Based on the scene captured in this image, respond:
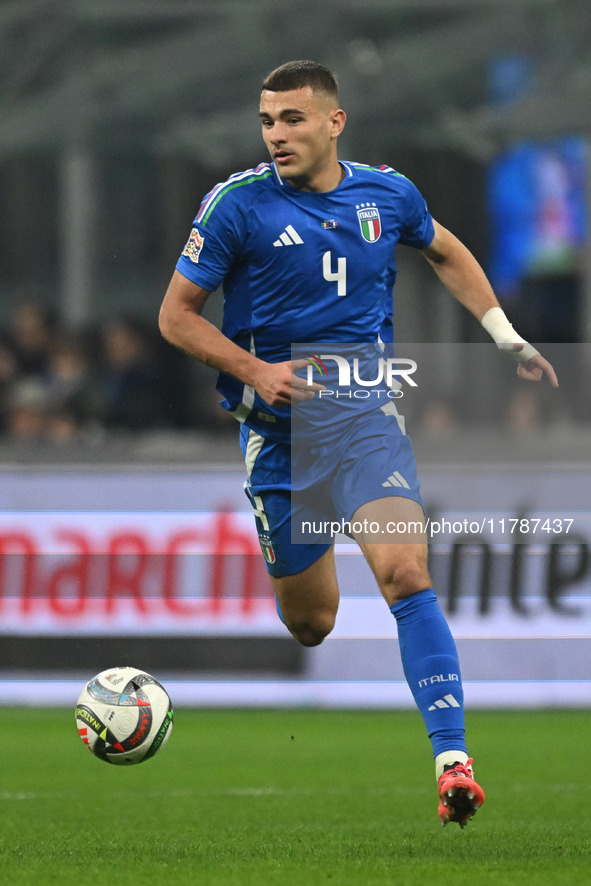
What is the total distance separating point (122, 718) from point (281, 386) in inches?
47.7

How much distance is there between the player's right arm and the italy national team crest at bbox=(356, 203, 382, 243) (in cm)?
55

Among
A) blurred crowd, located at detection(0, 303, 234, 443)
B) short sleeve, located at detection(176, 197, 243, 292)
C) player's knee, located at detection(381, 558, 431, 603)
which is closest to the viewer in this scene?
player's knee, located at detection(381, 558, 431, 603)

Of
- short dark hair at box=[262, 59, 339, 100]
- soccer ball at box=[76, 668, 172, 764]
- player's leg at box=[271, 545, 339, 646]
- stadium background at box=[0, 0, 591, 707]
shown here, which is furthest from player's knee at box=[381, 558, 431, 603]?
stadium background at box=[0, 0, 591, 707]

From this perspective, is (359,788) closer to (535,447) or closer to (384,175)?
(384,175)

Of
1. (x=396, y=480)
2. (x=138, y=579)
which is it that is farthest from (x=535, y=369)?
(x=138, y=579)

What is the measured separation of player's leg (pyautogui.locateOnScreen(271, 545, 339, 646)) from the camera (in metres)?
5.25

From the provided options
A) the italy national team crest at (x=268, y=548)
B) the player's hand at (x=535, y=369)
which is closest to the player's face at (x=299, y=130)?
the player's hand at (x=535, y=369)

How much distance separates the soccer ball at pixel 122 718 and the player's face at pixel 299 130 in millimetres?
1708

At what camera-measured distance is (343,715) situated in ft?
28.1

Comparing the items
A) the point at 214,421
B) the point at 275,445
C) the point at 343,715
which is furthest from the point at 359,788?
the point at 214,421

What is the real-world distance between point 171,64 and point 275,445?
7.34 metres

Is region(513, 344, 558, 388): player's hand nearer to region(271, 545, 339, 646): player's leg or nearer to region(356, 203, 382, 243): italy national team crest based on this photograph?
region(356, 203, 382, 243): italy national team crest

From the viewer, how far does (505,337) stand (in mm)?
5059

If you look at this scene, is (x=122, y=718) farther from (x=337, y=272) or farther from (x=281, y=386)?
(x=337, y=272)
